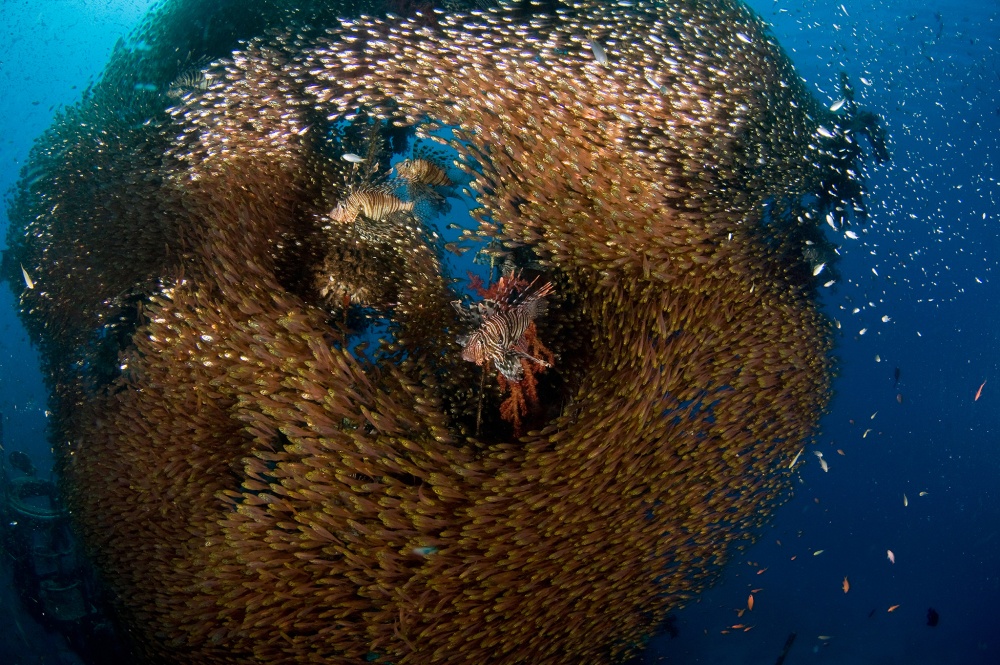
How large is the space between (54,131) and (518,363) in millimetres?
11708

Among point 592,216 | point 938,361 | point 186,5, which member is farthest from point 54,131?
point 938,361

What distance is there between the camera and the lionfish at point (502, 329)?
388cm

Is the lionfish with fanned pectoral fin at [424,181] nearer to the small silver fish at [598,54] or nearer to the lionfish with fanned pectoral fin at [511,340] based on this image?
the lionfish with fanned pectoral fin at [511,340]

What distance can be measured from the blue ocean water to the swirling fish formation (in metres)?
2.44

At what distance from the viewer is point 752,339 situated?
4.69 metres

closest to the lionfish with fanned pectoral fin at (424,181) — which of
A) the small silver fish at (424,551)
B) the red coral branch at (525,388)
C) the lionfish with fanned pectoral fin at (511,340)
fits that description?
the lionfish with fanned pectoral fin at (511,340)

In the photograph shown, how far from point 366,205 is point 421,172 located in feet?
3.05

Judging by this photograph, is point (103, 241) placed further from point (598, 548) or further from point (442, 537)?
point (598, 548)

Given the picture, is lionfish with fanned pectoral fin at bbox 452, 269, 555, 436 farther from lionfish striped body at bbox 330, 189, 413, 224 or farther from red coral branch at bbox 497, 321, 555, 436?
lionfish striped body at bbox 330, 189, 413, 224

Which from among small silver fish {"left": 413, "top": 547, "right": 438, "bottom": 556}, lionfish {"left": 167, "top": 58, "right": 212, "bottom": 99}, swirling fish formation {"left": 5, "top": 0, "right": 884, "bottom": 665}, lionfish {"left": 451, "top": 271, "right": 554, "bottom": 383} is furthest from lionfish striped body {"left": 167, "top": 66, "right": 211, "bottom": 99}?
small silver fish {"left": 413, "top": 547, "right": 438, "bottom": 556}

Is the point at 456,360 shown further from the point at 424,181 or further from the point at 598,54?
the point at 598,54

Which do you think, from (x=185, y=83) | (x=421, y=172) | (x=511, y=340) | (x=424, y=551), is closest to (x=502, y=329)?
(x=511, y=340)

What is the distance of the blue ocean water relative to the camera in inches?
849

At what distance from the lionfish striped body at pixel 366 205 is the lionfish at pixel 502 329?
5.50ft
